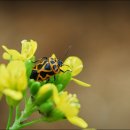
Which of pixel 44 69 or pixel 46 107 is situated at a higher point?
pixel 44 69

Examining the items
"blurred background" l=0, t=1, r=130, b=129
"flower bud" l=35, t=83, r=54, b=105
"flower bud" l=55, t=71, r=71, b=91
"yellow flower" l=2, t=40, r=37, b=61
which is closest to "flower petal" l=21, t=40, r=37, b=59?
"yellow flower" l=2, t=40, r=37, b=61

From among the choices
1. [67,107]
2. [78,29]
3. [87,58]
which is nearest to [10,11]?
[78,29]

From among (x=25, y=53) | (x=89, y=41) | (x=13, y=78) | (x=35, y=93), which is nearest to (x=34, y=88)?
(x=35, y=93)

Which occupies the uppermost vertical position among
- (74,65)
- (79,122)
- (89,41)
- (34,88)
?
(89,41)

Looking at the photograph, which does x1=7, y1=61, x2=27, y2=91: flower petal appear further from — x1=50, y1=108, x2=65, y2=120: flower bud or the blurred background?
the blurred background

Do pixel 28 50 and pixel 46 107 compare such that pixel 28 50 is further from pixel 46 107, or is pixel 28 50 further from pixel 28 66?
pixel 46 107

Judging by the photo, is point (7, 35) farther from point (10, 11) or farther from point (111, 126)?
point (111, 126)

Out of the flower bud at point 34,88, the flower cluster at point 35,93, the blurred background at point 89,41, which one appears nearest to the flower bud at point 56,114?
the flower cluster at point 35,93
